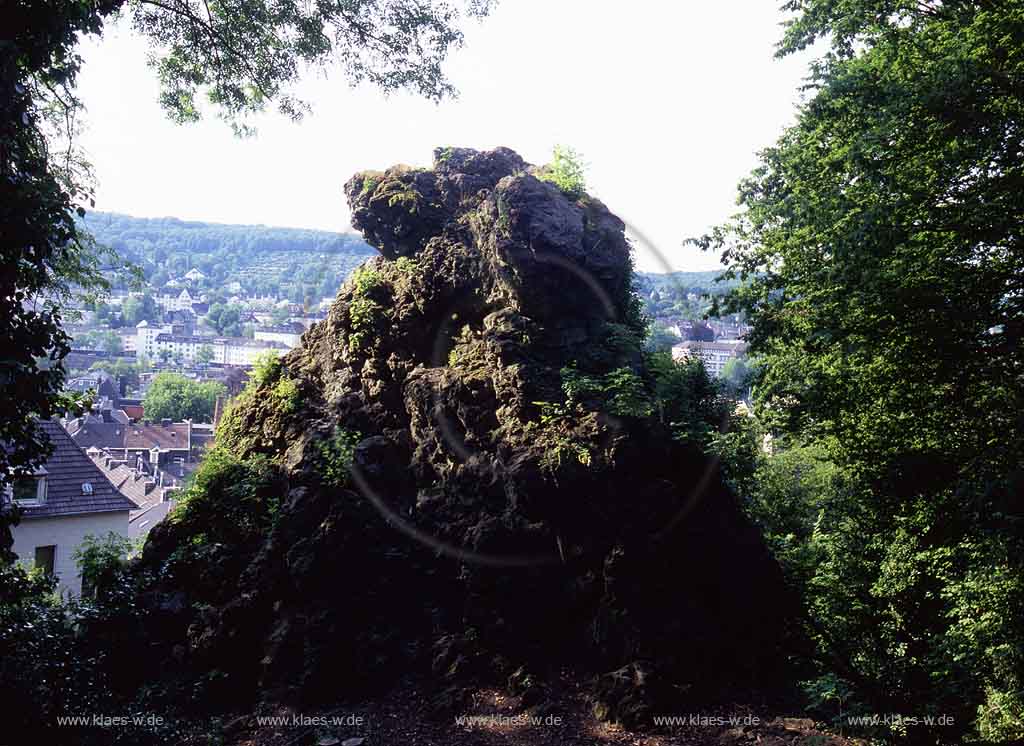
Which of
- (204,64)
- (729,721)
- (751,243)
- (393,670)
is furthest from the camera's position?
(751,243)

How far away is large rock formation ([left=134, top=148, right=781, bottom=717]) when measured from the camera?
8.91 metres

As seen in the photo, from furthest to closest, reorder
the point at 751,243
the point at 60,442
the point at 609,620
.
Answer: the point at 60,442
the point at 751,243
the point at 609,620

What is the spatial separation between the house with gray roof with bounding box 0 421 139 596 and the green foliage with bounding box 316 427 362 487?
13.5m

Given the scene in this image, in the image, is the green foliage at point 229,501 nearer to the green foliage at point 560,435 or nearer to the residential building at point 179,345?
the green foliage at point 560,435

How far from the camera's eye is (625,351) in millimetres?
10242

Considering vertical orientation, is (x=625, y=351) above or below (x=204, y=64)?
below

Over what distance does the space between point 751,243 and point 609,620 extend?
593 cm

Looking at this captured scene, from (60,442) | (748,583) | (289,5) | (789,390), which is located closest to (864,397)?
(789,390)

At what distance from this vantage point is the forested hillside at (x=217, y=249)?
78.1 meters

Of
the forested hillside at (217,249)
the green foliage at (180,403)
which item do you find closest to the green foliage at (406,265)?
the forested hillside at (217,249)

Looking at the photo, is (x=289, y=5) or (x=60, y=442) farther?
(x=60, y=442)

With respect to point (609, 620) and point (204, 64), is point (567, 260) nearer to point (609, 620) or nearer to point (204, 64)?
point (609, 620)

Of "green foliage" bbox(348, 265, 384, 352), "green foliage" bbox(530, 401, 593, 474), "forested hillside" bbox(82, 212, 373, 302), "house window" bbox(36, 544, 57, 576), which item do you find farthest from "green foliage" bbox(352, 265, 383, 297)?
"forested hillside" bbox(82, 212, 373, 302)

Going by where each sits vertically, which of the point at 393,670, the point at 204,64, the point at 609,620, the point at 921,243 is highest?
the point at 204,64
